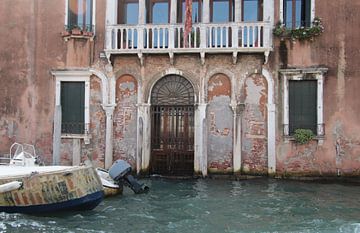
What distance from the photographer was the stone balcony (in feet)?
42.0

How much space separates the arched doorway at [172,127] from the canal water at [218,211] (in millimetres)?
1228

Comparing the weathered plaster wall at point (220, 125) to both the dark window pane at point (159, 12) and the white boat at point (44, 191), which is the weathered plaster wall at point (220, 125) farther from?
the white boat at point (44, 191)

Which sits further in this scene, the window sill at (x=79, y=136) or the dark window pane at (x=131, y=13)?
the dark window pane at (x=131, y=13)

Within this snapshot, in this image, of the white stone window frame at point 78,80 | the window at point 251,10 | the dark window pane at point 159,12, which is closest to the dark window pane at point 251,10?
the window at point 251,10

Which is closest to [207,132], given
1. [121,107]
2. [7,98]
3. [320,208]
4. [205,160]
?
[205,160]

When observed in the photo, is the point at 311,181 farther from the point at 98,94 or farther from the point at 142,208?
the point at 98,94

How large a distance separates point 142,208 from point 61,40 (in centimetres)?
636

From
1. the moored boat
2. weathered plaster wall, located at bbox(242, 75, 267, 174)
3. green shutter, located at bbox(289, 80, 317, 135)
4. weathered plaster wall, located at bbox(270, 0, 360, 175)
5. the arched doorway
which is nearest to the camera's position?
the moored boat

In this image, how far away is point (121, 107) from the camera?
13680 mm

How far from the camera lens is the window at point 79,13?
13.9 m

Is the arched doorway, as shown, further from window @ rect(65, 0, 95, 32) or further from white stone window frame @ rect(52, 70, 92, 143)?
window @ rect(65, 0, 95, 32)

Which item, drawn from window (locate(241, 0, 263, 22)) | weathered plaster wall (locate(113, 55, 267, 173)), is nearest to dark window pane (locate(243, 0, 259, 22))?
window (locate(241, 0, 263, 22))

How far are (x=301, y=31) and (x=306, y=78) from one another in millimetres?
1220

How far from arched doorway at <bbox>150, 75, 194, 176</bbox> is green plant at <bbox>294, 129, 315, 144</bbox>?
109 inches
